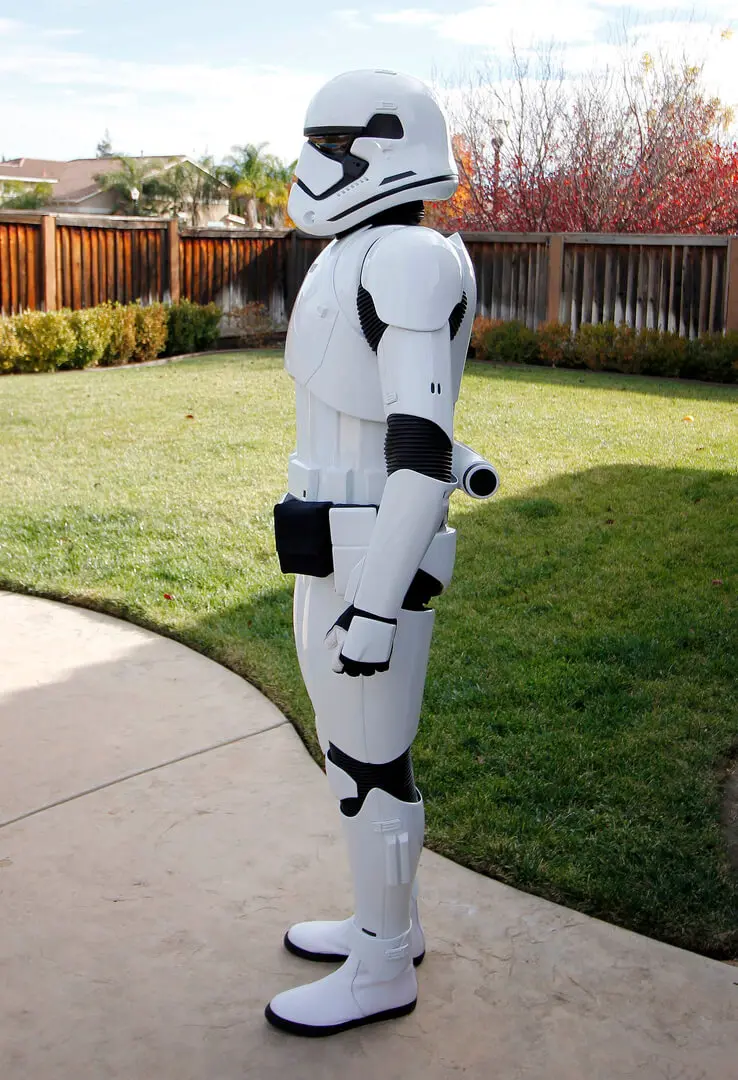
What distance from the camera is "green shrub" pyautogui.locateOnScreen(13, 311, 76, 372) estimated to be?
12898 millimetres

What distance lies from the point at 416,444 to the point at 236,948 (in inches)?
56.9

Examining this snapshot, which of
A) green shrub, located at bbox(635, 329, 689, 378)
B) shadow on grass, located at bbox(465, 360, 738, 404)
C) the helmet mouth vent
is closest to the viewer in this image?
the helmet mouth vent

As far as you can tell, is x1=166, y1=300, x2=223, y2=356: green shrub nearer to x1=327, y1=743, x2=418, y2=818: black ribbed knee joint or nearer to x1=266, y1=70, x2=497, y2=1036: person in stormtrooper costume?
x1=266, y1=70, x2=497, y2=1036: person in stormtrooper costume

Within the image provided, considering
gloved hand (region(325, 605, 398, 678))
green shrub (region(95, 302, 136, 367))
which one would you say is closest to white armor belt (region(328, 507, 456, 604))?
gloved hand (region(325, 605, 398, 678))

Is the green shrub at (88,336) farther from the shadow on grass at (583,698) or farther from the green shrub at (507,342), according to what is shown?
the shadow on grass at (583,698)

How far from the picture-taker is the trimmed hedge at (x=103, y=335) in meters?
12.9

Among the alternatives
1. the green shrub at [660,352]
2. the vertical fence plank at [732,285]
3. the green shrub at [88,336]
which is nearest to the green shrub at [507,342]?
the green shrub at [660,352]

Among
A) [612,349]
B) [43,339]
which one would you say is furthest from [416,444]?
[43,339]

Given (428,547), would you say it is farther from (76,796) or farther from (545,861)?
(76,796)

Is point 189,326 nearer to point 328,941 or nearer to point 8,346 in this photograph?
point 8,346

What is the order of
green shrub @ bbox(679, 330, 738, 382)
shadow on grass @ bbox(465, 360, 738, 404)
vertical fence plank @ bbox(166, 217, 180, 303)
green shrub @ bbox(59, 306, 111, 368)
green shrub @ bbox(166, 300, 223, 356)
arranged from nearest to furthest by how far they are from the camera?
shadow on grass @ bbox(465, 360, 738, 404) → green shrub @ bbox(679, 330, 738, 382) → green shrub @ bbox(59, 306, 111, 368) → green shrub @ bbox(166, 300, 223, 356) → vertical fence plank @ bbox(166, 217, 180, 303)

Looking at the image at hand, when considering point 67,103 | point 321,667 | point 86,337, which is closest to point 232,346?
point 86,337

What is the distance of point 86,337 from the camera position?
13.4m

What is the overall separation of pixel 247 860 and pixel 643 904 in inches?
43.4
